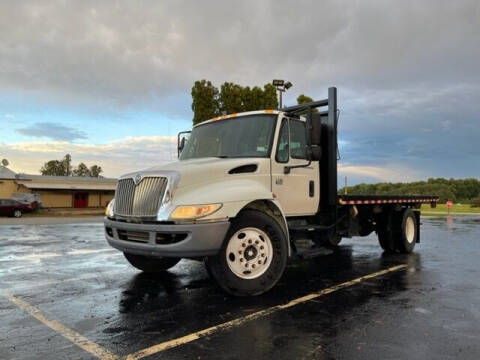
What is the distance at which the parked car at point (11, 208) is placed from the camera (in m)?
32.9

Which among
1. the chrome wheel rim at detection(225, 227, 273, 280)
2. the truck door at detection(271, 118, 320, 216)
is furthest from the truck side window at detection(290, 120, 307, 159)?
the chrome wheel rim at detection(225, 227, 273, 280)

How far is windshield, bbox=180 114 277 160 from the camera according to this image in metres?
6.43

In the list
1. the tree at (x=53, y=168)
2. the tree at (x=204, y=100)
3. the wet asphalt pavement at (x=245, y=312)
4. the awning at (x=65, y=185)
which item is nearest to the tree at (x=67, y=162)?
the tree at (x=53, y=168)

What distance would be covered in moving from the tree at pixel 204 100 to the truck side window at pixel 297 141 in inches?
804

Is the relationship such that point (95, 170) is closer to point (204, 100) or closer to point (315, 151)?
point (204, 100)

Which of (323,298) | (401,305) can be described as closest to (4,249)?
(323,298)

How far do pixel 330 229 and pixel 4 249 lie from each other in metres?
8.48

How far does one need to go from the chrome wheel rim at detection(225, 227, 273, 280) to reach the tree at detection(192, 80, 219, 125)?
71.2 feet

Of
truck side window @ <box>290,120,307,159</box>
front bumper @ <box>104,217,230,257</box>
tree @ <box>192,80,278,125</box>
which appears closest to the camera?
front bumper @ <box>104,217,230,257</box>

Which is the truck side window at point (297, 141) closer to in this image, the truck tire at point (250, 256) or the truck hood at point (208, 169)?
→ the truck hood at point (208, 169)

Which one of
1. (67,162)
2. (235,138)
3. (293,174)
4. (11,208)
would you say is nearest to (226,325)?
(293,174)

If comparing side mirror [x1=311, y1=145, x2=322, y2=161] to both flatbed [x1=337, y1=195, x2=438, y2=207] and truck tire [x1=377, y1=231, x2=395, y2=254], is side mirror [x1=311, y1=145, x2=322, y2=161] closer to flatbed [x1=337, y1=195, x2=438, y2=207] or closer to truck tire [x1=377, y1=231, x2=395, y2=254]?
flatbed [x1=337, y1=195, x2=438, y2=207]

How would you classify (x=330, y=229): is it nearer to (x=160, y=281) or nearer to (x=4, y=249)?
(x=160, y=281)

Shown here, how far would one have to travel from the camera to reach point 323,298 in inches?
217
